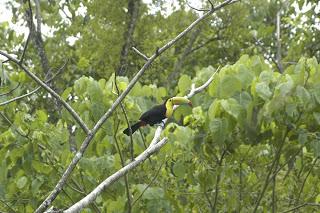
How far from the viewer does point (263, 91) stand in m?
3.76

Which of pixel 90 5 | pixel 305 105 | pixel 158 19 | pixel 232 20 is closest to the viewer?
pixel 305 105

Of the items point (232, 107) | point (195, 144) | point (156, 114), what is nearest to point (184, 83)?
point (156, 114)

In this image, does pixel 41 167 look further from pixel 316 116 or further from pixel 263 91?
pixel 316 116

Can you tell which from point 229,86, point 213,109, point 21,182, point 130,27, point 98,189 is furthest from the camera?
point 130,27

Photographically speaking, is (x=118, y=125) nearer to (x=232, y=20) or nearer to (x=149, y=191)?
(x=149, y=191)

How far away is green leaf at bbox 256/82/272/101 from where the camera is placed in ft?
12.3

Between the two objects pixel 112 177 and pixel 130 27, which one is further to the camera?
pixel 130 27

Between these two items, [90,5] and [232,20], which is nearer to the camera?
[90,5]

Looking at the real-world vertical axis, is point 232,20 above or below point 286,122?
above

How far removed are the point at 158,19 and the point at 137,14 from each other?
1.96 feet

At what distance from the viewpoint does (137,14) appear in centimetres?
814

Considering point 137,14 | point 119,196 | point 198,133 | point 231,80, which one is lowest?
point 119,196

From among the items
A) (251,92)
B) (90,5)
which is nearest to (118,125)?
(251,92)

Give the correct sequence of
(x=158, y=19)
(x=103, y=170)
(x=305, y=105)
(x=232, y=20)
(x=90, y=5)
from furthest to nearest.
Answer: (x=232, y=20) < (x=158, y=19) < (x=90, y=5) < (x=103, y=170) < (x=305, y=105)
